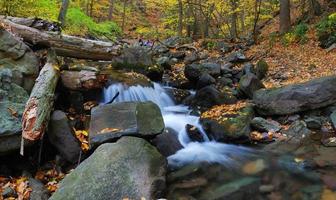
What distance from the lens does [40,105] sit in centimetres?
616

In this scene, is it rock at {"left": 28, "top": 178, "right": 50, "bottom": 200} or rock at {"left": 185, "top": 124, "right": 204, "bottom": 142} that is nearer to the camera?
rock at {"left": 28, "top": 178, "right": 50, "bottom": 200}

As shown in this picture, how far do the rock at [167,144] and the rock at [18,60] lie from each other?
9.42 feet

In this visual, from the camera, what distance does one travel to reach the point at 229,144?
8.23m

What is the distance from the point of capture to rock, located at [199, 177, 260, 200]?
5.83 m

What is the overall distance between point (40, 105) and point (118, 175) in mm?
1989

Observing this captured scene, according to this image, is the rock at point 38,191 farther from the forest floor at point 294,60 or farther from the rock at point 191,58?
the rock at point 191,58

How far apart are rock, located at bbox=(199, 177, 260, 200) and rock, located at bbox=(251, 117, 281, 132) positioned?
7.94 ft

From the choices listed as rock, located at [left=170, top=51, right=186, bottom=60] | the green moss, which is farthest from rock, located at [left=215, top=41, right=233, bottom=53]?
the green moss

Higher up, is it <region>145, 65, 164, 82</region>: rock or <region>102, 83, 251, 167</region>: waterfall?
<region>145, 65, 164, 82</region>: rock

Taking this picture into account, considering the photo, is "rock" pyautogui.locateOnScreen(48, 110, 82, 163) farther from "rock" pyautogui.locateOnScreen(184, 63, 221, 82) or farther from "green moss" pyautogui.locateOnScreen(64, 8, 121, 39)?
"green moss" pyautogui.locateOnScreen(64, 8, 121, 39)

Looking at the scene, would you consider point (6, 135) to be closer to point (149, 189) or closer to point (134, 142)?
point (134, 142)

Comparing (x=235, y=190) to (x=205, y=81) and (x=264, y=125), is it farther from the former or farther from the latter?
(x=205, y=81)

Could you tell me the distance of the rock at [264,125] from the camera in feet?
28.3

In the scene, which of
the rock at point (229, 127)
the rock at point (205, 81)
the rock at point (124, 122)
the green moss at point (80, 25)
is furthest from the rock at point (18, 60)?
the green moss at point (80, 25)
